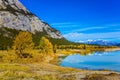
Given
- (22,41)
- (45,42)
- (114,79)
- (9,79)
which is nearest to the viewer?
(9,79)

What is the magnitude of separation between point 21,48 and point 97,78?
88686 millimetres

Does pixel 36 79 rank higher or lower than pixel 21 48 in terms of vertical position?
lower

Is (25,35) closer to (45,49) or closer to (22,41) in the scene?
(22,41)

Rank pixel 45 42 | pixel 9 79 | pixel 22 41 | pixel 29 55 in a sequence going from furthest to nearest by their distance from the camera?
pixel 45 42, pixel 29 55, pixel 22 41, pixel 9 79

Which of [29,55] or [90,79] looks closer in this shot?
[90,79]

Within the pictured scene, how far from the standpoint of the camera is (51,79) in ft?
114

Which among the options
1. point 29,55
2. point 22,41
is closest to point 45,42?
point 29,55

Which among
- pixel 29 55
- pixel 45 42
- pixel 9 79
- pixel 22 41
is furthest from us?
pixel 45 42

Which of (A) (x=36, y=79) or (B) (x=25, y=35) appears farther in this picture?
(B) (x=25, y=35)

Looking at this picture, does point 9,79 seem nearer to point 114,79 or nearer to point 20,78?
point 20,78

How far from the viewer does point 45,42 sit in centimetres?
17362

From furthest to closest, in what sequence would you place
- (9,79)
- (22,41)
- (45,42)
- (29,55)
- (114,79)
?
(45,42) → (29,55) → (22,41) → (114,79) → (9,79)

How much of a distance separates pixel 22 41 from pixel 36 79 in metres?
85.7

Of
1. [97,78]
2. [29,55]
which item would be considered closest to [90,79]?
[97,78]
